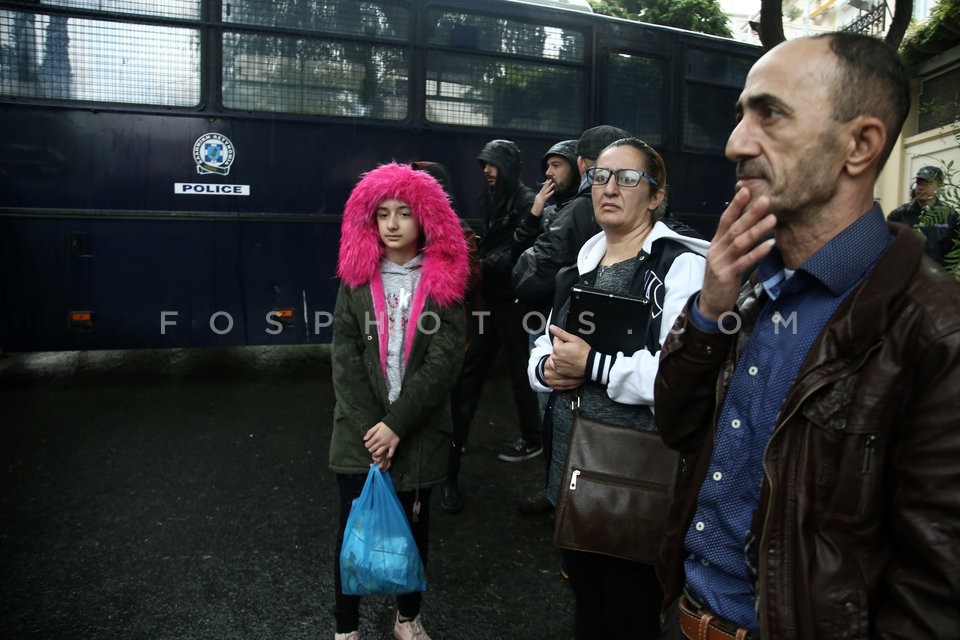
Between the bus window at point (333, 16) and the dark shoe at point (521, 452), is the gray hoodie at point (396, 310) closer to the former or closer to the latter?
the dark shoe at point (521, 452)

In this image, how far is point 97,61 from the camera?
6105mm

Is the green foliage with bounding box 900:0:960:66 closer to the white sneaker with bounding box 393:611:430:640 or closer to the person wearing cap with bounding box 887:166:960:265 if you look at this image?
the person wearing cap with bounding box 887:166:960:265

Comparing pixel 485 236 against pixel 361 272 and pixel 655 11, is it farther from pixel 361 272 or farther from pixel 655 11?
pixel 655 11

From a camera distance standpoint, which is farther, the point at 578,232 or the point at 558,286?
the point at 578,232

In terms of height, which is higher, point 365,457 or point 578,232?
point 578,232

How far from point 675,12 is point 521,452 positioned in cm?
1581

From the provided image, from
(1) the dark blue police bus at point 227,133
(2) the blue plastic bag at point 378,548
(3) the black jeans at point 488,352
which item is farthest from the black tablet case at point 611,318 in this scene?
(1) the dark blue police bus at point 227,133

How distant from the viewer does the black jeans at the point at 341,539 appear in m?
2.79

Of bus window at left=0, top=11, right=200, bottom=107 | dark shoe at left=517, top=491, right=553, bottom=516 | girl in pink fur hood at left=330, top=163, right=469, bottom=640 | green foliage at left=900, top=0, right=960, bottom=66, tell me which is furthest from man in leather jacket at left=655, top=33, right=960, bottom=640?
green foliage at left=900, top=0, right=960, bottom=66

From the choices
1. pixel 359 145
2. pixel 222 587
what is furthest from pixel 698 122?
pixel 222 587

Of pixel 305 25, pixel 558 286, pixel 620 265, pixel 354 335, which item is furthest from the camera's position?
pixel 305 25

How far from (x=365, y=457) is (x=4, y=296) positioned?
5011 mm

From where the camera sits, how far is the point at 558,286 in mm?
2609

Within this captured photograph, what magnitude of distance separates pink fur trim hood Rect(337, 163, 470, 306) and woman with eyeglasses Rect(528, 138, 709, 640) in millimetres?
569
